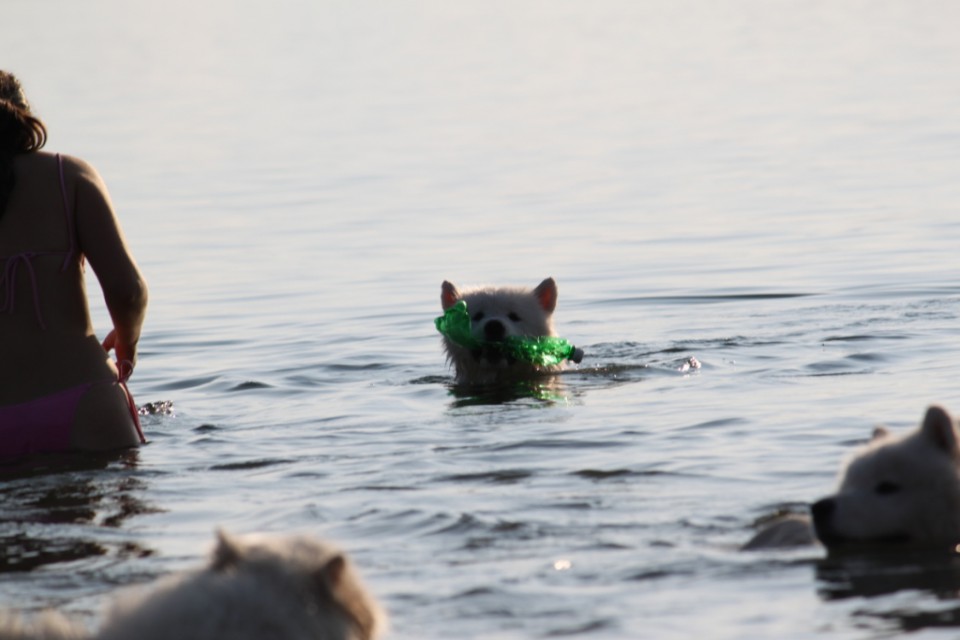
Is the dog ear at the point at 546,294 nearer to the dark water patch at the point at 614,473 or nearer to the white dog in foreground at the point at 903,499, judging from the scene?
the dark water patch at the point at 614,473

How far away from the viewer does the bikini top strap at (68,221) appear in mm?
8180

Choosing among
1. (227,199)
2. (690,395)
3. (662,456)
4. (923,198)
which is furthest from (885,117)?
(662,456)

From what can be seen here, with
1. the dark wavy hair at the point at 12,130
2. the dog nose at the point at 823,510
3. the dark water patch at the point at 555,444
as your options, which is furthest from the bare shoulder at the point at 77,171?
the dog nose at the point at 823,510

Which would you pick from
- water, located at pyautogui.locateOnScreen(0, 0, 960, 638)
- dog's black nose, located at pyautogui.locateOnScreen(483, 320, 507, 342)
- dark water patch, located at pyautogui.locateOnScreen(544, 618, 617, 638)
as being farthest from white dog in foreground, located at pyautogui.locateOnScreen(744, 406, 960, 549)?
dog's black nose, located at pyautogui.locateOnScreen(483, 320, 507, 342)

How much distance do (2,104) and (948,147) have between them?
20.6 meters

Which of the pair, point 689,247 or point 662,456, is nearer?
point 662,456

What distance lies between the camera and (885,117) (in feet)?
103

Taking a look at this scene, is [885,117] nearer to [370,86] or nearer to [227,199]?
[227,199]

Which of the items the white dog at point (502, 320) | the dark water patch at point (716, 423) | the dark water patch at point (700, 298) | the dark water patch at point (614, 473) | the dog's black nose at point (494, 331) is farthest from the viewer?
the dark water patch at point (700, 298)

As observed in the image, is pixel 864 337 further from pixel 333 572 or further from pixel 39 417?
pixel 333 572

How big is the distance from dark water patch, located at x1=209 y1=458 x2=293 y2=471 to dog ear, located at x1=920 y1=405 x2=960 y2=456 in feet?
13.2

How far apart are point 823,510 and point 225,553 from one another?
2.87 metres

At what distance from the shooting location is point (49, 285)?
8.27 metres

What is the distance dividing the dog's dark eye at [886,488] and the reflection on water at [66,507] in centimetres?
305
